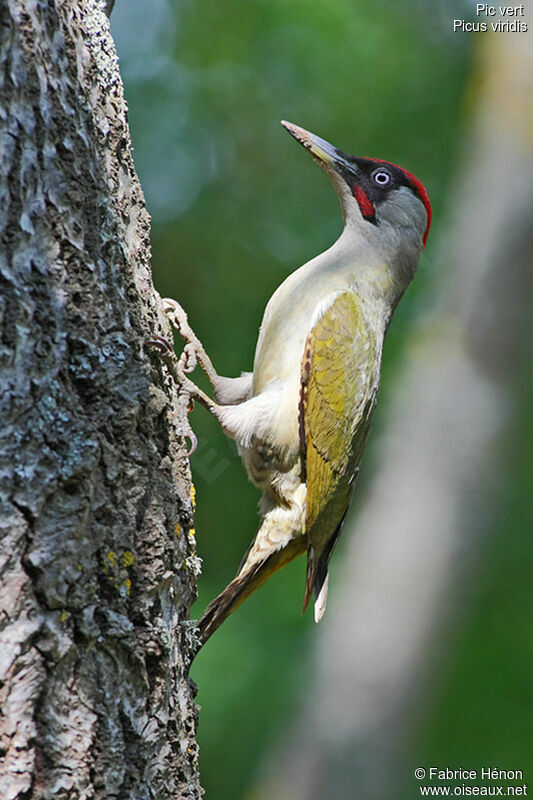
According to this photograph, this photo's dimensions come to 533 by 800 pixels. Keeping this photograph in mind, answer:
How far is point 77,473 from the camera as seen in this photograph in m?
1.73

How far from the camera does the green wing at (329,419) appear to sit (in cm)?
354

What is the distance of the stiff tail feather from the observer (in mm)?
2953

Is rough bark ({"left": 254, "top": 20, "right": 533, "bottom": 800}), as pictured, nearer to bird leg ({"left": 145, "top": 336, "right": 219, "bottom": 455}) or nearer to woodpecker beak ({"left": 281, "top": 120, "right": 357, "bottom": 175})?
woodpecker beak ({"left": 281, "top": 120, "right": 357, "bottom": 175})

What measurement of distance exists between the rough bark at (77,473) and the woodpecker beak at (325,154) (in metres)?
2.10

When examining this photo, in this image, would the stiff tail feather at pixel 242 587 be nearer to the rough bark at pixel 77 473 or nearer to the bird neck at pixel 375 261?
the rough bark at pixel 77 473

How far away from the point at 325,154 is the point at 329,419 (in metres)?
1.53

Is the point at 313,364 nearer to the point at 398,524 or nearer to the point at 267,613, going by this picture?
the point at 398,524

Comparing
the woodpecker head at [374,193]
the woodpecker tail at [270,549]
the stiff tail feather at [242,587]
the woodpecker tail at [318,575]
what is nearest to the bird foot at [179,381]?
the stiff tail feather at [242,587]

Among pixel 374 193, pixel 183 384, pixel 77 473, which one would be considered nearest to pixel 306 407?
pixel 183 384

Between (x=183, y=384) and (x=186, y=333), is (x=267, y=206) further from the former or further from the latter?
(x=183, y=384)

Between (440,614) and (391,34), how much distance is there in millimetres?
5448

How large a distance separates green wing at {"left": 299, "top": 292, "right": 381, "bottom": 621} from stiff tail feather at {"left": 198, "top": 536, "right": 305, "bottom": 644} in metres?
0.10

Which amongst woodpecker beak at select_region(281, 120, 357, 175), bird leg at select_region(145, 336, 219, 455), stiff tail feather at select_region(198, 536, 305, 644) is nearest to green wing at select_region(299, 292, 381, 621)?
stiff tail feather at select_region(198, 536, 305, 644)

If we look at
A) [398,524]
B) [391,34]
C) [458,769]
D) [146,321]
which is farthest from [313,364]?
[391,34]
